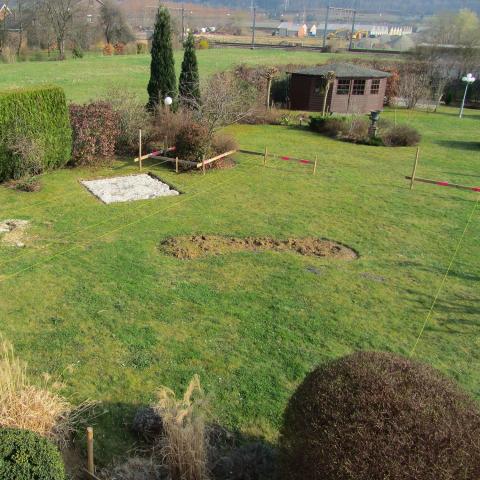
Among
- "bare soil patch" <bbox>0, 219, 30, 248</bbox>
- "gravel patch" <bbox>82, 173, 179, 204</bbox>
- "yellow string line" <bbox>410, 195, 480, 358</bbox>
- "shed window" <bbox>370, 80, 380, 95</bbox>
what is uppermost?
"shed window" <bbox>370, 80, 380, 95</bbox>

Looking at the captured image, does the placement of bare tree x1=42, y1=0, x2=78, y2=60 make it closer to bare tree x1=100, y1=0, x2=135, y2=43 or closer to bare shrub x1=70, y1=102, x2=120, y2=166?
bare tree x1=100, y1=0, x2=135, y2=43

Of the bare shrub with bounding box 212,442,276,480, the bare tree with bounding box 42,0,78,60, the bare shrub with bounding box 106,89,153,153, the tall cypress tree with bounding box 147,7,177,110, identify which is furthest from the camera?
the bare tree with bounding box 42,0,78,60

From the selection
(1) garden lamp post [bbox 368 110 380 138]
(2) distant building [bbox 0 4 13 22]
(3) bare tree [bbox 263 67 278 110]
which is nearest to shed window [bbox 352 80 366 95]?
(3) bare tree [bbox 263 67 278 110]

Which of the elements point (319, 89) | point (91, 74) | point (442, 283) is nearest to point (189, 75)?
point (319, 89)

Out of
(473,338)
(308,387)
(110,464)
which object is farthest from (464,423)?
(473,338)

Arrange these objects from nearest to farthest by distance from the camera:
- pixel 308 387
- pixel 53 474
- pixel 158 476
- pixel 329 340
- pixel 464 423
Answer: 1. pixel 464 423
2. pixel 53 474
3. pixel 308 387
4. pixel 158 476
5. pixel 329 340

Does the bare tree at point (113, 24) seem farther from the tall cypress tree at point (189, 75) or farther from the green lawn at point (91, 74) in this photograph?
the tall cypress tree at point (189, 75)

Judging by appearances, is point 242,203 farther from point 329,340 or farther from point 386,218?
point 329,340

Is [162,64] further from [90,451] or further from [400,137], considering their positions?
[90,451]
